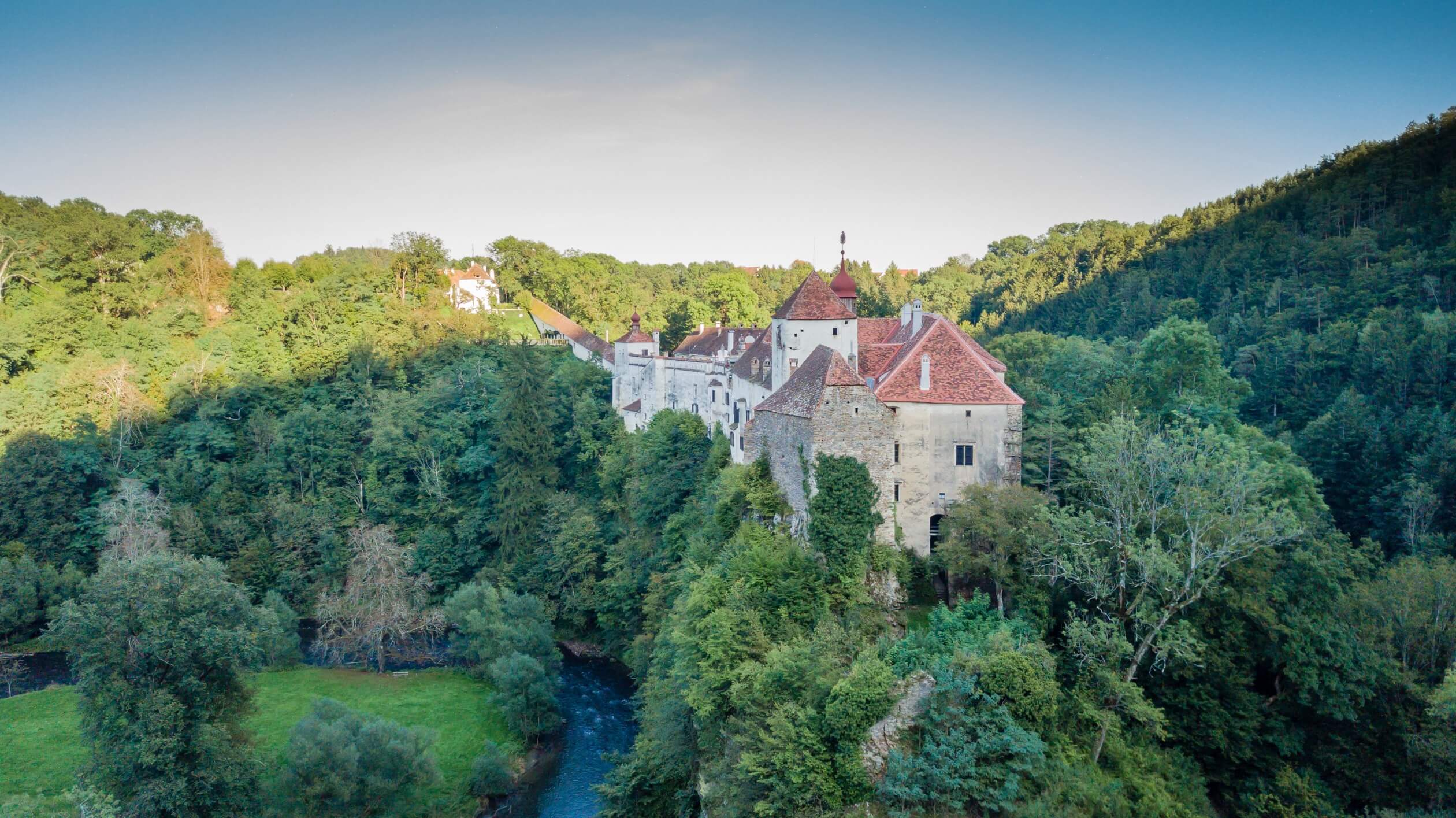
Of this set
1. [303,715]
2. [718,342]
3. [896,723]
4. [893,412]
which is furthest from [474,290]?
[896,723]

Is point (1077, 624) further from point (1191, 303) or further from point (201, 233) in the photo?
point (201, 233)

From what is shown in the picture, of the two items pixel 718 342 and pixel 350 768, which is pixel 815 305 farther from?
pixel 350 768

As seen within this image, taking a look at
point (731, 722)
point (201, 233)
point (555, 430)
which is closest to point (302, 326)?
point (201, 233)

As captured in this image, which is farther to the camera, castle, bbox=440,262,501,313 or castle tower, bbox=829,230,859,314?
castle, bbox=440,262,501,313

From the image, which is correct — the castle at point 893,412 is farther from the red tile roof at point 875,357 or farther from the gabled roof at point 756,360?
the gabled roof at point 756,360

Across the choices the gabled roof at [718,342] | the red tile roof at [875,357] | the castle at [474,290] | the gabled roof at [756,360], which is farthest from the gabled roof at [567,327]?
the red tile roof at [875,357]

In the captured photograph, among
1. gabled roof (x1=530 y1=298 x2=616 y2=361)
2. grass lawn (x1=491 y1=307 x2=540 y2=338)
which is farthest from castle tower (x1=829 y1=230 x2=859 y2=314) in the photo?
grass lawn (x1=491 y1=307 x2=540 y2=338)

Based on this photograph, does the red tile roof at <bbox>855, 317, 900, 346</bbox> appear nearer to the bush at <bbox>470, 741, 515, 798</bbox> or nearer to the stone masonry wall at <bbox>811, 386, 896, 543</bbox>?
the stone masonry wall at <bbox>811, 386, 896, 543</bbox>
